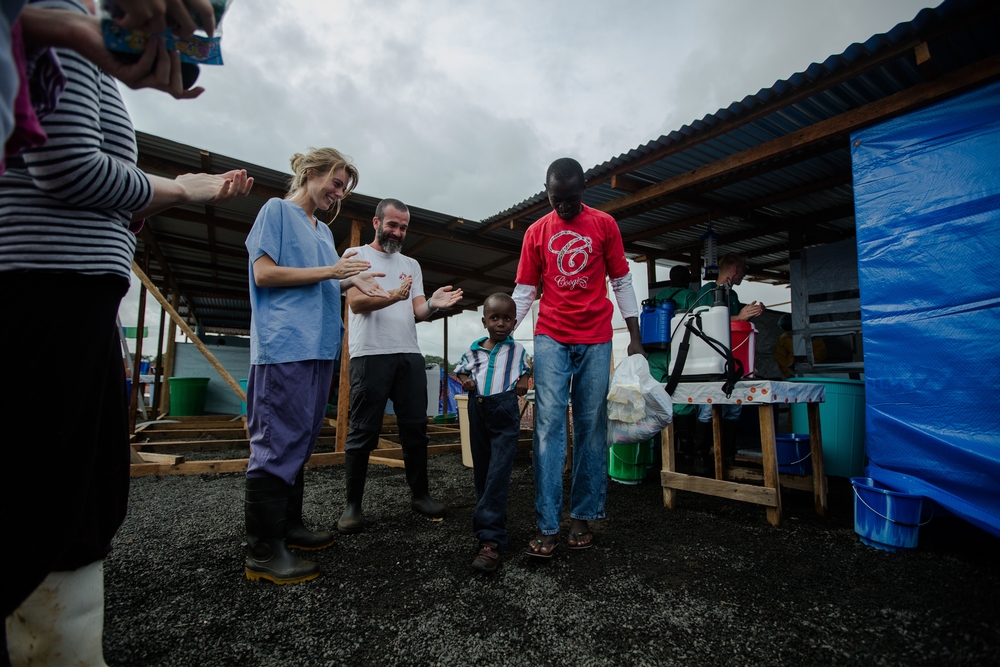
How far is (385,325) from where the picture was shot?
2.98 m

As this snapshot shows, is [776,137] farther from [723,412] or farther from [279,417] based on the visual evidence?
[279,417]

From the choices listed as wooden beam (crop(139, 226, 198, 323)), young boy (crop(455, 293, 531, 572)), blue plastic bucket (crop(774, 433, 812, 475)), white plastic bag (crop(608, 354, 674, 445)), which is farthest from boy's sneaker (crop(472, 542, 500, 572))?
wooden beam (crop(139, 226, 198, 323))

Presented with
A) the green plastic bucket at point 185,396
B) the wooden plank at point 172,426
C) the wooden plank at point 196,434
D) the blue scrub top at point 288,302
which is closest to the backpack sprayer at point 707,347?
the blue scrub top at point 288,302

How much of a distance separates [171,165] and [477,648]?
5318mm

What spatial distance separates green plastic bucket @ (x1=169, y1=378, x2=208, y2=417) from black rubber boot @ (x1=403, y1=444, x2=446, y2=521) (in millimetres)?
9363

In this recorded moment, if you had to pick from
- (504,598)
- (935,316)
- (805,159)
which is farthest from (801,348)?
(504,598)

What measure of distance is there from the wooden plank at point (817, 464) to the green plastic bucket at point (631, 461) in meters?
1.23

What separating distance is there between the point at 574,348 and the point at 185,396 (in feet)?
34.6

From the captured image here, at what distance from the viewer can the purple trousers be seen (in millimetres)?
2084

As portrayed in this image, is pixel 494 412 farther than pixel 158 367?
No

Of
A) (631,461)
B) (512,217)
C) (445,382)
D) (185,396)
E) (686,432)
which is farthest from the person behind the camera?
(445,382)

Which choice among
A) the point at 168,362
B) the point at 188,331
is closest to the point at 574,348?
the point at 188,331

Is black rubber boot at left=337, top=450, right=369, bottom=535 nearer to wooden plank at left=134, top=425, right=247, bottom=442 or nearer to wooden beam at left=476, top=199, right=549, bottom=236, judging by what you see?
wooden beam at left=476, top=199, right=549, bottom=236

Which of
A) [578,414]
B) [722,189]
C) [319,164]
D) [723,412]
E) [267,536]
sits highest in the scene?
[722,189]
